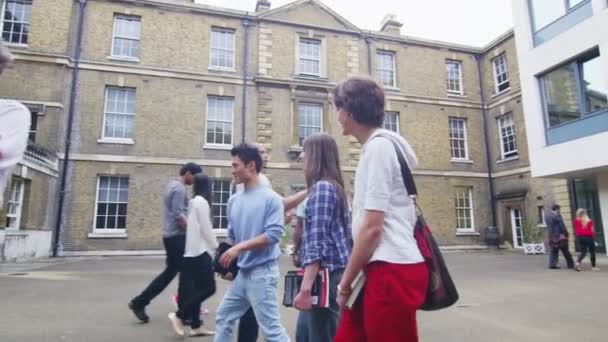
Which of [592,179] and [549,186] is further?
[549,186]

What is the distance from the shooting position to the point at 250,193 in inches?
120

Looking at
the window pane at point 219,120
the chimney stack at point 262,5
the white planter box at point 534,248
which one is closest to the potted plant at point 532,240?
the white planter box at point 534,248

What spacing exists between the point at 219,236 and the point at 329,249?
14.1 metres

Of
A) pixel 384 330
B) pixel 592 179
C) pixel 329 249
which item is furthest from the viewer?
pixel 592 179

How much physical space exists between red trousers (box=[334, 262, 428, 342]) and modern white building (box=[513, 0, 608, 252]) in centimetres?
1321

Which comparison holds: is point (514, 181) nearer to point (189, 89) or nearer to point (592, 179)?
point (592, 179)

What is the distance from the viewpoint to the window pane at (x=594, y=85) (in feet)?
40.2

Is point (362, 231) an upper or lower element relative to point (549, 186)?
lower

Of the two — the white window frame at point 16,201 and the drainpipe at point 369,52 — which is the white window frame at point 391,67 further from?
the white window frame at point 16,201

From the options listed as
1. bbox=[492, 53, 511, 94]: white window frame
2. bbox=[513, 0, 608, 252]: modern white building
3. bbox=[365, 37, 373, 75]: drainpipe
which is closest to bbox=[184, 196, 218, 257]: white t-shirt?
bbox=[513, 0, 608, 252]: modern white building

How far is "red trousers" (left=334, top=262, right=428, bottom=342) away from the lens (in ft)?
5.53

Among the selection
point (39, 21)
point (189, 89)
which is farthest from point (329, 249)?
point (39, 21)

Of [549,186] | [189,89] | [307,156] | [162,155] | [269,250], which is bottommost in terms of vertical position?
[269,250]

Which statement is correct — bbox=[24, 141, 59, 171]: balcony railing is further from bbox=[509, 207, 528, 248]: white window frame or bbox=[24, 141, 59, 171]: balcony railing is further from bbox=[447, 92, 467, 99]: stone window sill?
bbox=[509, 207, 528, 248]: white window frame
